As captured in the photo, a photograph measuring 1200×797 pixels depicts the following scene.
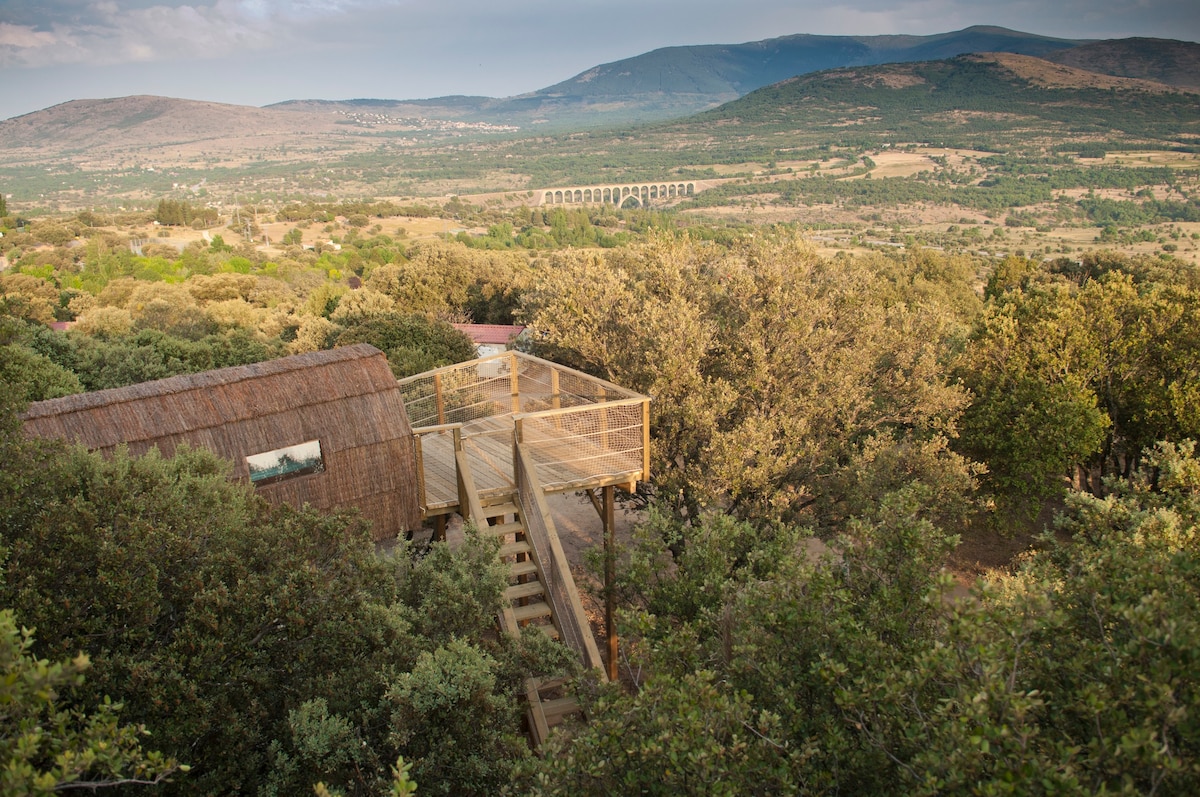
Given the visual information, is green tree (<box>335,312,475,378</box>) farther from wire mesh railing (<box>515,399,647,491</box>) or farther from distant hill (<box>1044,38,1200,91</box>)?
distant hill (<box>1044,38,1200,91</box>)

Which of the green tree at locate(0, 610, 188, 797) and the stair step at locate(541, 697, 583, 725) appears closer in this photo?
the green tree at locate(0, 610, 188, 797)

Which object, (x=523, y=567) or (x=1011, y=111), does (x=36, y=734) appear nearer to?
(x=523, y=567)

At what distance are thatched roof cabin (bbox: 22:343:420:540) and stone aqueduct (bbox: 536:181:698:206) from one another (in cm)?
14783

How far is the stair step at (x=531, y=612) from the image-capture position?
9.91 m

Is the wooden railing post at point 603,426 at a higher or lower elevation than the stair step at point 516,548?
higher

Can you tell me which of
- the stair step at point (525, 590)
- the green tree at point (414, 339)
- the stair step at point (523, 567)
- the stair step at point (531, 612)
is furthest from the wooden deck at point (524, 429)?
the green tree at point (414, 339)

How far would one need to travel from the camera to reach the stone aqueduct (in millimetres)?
155750

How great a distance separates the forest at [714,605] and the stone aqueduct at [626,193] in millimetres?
145645

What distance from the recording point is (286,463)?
10.6 metres

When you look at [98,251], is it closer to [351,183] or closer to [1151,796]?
[1151,796]

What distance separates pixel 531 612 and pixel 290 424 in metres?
4.32

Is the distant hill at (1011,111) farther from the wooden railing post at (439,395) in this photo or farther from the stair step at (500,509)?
the stair step at (500,509)

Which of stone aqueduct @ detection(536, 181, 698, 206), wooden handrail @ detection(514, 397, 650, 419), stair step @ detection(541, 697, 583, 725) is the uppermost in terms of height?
stone aqueduct @ detection(536, 181, 698, 206)

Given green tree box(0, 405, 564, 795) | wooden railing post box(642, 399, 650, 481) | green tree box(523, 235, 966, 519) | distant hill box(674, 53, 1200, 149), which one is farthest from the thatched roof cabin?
distant hill box(674, 53, 1200, 149)
